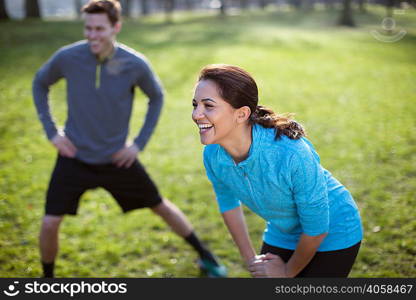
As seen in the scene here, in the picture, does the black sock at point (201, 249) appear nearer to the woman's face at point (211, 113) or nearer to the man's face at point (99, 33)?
the man's face at point (99, 33)

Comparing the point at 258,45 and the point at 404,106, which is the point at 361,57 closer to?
the point at 258,45

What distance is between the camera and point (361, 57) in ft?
68.8

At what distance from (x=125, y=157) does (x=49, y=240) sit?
3.26 feet

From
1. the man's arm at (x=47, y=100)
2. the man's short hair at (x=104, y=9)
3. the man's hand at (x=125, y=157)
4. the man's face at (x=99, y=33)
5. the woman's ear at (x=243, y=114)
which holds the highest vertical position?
the man's short hair at (x=104, y=9)

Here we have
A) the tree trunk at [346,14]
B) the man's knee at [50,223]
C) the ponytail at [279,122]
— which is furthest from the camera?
the tree trunk at [346,14]

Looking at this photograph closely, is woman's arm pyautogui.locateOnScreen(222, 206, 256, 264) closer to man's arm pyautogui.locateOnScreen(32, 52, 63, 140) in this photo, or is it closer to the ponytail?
the ponytail

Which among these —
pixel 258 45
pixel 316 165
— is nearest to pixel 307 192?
pixel 316 165

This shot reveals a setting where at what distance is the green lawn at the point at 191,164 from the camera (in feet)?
15.5

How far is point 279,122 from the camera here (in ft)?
8.14

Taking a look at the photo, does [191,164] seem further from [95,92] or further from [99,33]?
[99,33]

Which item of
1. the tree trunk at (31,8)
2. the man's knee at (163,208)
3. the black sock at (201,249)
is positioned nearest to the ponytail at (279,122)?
the man's knee at (163,208)

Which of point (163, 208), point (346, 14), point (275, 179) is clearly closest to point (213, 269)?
point (163, 208)

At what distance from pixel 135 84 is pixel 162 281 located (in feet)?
6.34

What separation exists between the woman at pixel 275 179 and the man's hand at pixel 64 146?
1644 millimetres
